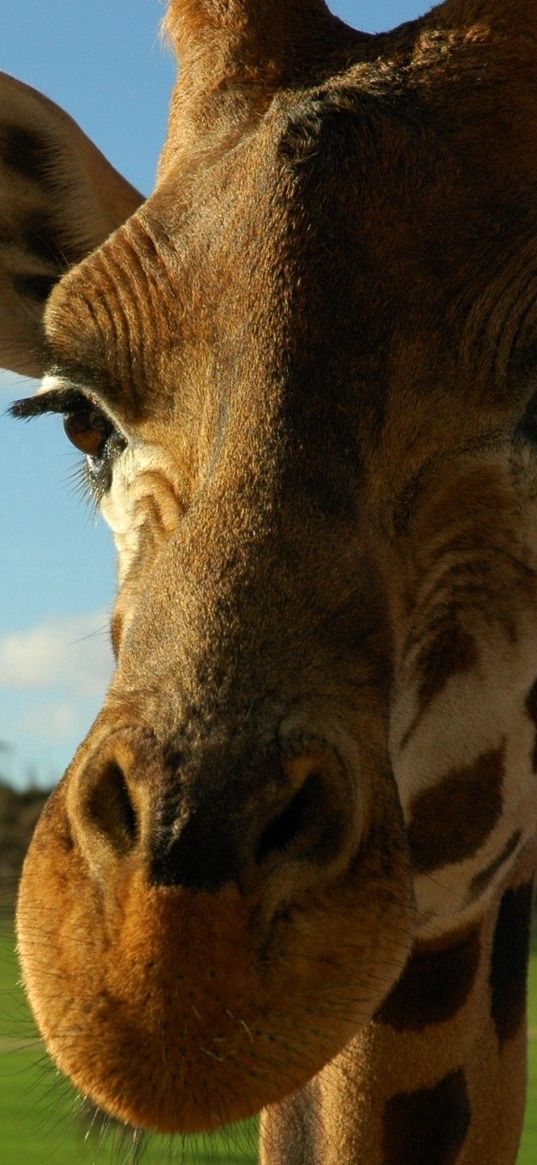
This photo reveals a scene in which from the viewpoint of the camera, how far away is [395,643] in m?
2.75

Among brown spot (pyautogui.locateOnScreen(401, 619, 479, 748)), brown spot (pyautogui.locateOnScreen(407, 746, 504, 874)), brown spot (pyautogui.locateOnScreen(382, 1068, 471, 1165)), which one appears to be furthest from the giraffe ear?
brown spot (pyautogui.locateOnScreen(382, 1068, 471, 1165))

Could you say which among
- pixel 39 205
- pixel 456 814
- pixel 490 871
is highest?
pixel 39 205

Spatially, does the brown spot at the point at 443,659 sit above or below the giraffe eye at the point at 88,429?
below

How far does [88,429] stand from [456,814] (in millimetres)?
1176

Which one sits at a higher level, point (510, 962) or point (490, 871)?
point (490, 871)

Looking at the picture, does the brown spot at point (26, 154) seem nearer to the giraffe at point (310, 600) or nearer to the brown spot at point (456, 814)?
the giraffe at point (310, 600)

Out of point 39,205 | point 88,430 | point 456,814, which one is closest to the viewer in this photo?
point 456,814

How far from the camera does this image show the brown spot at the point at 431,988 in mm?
3535

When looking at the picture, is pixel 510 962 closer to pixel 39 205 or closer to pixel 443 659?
pixel 443 659

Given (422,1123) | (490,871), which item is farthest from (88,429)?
(422,1123)

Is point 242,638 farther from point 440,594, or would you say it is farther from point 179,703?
point 440,594

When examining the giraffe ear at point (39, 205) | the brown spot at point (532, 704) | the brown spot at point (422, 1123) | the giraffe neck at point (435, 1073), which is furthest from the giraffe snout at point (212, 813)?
the giraffe ear at point (39, 205)

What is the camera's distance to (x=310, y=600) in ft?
8.41

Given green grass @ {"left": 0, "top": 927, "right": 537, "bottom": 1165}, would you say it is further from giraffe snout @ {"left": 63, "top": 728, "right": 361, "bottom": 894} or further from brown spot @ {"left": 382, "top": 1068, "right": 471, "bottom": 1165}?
brown spot @ {"left": 382, "top": 1068, "right": 471, "bottom": 1165}
